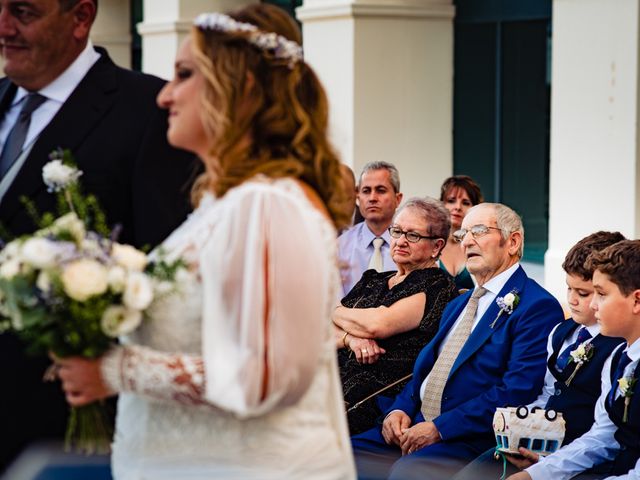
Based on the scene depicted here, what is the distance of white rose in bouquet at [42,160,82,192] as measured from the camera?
3.58 metres

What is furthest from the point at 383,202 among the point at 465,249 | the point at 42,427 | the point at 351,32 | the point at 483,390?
the point at 42,427

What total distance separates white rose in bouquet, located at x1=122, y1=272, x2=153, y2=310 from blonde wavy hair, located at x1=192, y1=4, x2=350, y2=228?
247mm

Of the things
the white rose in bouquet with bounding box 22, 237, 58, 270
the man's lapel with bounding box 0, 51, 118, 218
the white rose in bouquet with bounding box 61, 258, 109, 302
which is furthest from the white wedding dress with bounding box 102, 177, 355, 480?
the man's lapel with bounding box 0, 51, 118, 218

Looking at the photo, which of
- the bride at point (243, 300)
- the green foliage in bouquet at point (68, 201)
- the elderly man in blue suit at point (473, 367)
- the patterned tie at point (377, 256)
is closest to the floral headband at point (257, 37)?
the bride at point (243, 300)

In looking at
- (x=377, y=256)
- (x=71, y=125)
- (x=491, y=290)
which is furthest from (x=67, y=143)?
(x=377, y=256)

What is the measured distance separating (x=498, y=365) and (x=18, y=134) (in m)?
2.61

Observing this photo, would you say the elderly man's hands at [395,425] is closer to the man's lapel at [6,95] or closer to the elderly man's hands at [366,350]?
the elderly man's hands at [366,350]

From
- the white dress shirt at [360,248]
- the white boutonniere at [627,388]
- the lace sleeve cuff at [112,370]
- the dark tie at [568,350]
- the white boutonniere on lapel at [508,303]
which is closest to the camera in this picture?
the lace sleeve cuff at [112,370]

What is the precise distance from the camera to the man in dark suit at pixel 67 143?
12.5ft

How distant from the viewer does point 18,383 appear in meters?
3.79

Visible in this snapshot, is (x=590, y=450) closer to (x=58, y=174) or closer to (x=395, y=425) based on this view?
(x=395, y=425)

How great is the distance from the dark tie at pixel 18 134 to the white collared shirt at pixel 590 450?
2.41 meters

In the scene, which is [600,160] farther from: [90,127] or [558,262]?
[90,127]

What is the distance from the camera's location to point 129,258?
2.80 metres
